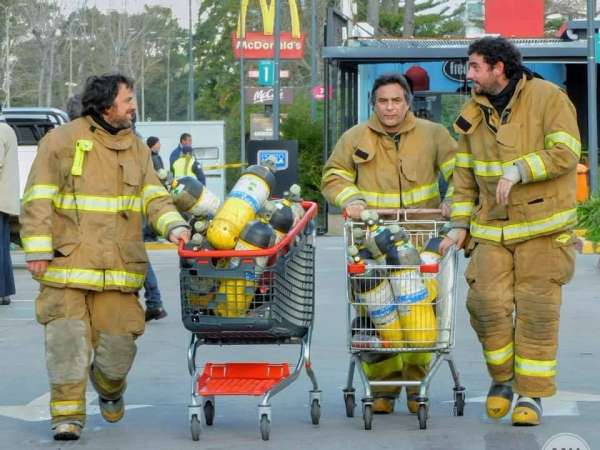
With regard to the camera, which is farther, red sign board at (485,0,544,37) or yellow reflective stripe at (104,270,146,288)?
red sign board at (485,0,544,37)

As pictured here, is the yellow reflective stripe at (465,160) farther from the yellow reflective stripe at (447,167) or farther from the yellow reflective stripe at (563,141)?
the yellow reflective stripe at (563,141)

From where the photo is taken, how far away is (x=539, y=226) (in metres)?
8.08

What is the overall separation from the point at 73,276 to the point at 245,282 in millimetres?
914

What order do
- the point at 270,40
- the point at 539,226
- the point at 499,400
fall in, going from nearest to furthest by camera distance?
the point at 539,226, the point at 499,400, the point at 270,40

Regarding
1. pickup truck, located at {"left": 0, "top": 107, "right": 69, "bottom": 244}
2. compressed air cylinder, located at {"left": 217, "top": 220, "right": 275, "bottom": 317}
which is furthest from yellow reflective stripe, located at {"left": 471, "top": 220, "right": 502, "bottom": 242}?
pickup truck, located at {"left": 0, "top": 107, "right": 69, "bottom": 244}

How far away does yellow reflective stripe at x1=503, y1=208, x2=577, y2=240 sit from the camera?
8078 mm

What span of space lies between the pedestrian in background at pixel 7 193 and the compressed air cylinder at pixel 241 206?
7345 mm

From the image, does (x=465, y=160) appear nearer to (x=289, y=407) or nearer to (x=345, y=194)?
(x=345, y=194)

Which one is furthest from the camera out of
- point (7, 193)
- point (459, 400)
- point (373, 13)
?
point (373, 13)

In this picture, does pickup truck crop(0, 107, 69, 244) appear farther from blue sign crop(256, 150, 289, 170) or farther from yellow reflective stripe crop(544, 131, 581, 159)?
yellow reflective stripe crop(544, 131, 581, 159)

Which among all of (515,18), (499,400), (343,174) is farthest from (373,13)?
(499,400)

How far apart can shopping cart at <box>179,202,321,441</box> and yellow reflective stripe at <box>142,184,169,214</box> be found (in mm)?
581

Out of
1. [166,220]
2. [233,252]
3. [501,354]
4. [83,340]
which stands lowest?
[501,354]

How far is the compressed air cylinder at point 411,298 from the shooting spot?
798 cm
